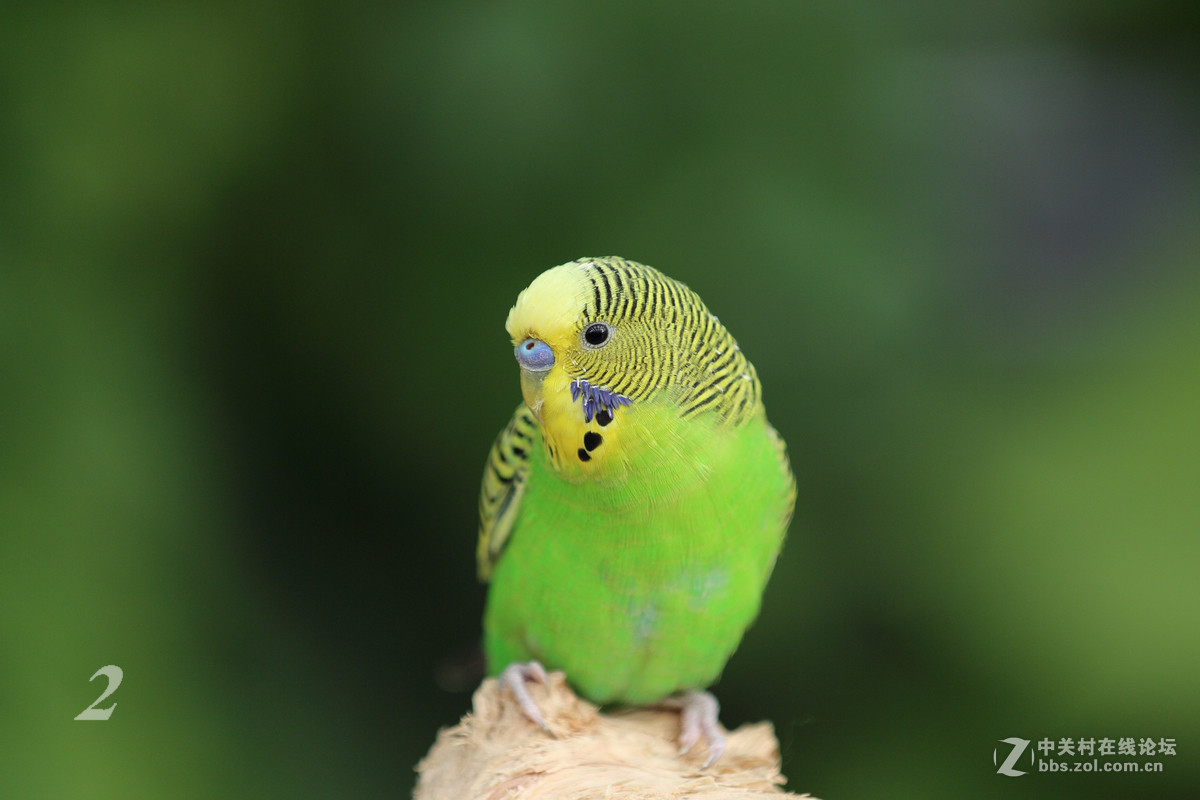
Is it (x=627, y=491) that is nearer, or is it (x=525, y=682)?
(x=627, y=491)

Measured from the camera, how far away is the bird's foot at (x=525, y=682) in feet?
4.66

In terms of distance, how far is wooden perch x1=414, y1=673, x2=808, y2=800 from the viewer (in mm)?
1318

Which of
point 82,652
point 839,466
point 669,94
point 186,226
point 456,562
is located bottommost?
point 82,652

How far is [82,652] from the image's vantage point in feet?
6.39

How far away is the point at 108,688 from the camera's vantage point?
6.46ft

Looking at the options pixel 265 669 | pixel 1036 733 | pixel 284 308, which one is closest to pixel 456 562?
pixel 265 669

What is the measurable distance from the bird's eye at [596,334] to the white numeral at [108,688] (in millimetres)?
1359

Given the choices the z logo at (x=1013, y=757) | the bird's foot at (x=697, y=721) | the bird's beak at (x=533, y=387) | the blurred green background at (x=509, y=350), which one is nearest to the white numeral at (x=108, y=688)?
the blurred green background at (x=509, y=350)

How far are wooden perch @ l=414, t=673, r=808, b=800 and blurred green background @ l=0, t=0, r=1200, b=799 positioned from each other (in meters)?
0.67

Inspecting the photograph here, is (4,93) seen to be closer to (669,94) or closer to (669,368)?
(669,94)

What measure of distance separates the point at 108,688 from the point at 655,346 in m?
1.41

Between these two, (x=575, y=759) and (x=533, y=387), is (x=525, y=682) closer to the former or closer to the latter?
(x=575, y=759)

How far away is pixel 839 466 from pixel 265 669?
1.34 meters

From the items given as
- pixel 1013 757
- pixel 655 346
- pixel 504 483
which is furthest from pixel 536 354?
pixel 1013 757
